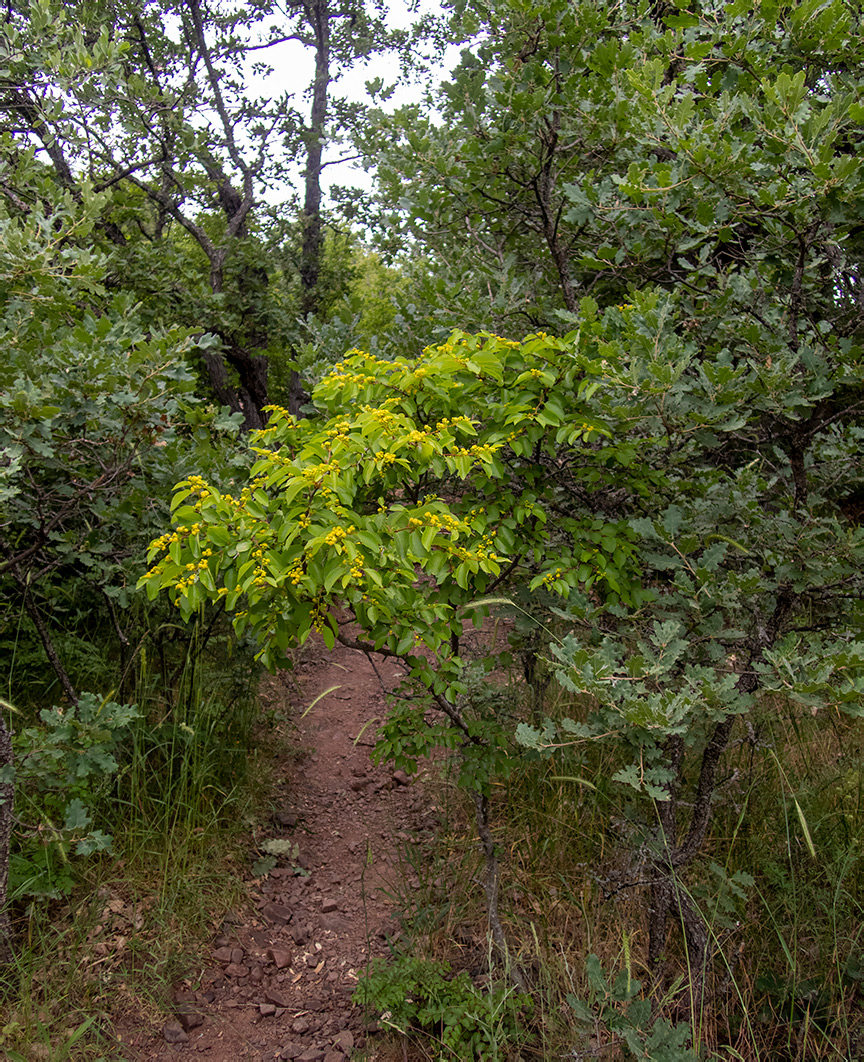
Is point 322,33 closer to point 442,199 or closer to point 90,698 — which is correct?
point 442,199

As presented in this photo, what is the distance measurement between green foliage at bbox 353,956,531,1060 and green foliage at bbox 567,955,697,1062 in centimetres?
32

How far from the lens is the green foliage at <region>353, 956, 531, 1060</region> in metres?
2.38

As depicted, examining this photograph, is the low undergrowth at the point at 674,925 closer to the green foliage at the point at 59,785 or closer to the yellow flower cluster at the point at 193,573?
the green foliage at the point at 59,785

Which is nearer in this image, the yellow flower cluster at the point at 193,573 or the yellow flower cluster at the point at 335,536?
the yellow flower cluster at the point at 335,536

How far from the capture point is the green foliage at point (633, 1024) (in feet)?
6.27

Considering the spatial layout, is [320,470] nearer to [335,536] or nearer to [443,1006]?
[335,536]

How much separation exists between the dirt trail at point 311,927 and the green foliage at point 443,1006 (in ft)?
0.81

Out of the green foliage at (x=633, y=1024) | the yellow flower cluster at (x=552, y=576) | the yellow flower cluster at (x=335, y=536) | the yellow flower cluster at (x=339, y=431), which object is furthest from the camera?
the yellow flower cluster at (x=552, y=576)

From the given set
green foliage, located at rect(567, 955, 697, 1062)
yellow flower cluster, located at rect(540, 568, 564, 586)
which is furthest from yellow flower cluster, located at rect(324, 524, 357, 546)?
green foliage, located at rect(567, 955, 697, 1062)

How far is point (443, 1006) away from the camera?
8.20 feet

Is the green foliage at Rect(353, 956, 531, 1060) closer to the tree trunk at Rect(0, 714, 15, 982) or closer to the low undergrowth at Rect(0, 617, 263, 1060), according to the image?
the low undergrowth at Rect(0, 617, 263, 1060)

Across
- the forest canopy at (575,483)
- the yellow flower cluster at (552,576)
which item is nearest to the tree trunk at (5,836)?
the forest canopy at (575,483)

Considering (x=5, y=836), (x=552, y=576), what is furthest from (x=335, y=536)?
(x=5, y=836)

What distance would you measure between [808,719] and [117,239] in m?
5.87
